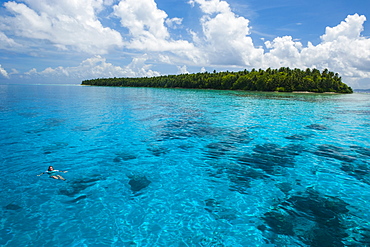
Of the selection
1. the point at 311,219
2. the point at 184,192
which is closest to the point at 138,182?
the point at 184,192

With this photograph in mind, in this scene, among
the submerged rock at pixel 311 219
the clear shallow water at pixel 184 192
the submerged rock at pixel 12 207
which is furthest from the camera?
the submerged rock at pixel 12 207

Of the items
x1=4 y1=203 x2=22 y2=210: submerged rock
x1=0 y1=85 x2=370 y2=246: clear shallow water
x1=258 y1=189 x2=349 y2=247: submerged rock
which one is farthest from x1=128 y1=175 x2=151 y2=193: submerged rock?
x1=258 y1=189 x2=349 y2=247: submerged rock

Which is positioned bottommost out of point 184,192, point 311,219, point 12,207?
point 12,207

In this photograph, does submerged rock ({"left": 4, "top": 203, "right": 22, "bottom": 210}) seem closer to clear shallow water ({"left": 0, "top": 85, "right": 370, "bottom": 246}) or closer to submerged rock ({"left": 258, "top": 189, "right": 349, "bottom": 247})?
clear shallow water ({"left": 0, "top": 85, "right": 370, "bottom": 246})

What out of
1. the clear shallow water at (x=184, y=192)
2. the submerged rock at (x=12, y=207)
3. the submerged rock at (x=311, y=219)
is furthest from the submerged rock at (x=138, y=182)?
the submerged rock at (x=311, y=219)

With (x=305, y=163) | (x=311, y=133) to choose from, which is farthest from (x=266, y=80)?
(x=305, y=163)

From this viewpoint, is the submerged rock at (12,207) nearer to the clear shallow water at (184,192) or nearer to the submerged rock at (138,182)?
the clear shallow water at (184,192)

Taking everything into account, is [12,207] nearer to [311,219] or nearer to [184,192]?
[184,192]

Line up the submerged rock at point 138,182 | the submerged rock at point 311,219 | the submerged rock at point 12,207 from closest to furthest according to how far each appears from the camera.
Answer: the submerged rock at point 311,219 → the submerged rock at point 12,207 → the submerged rock at point 138,182

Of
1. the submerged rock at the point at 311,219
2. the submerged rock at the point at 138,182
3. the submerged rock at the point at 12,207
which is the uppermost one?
the submerged rock at the point at 311,219

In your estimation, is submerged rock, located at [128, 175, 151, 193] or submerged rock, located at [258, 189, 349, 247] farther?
submerged rock, located at [128, 175, 151, 193]

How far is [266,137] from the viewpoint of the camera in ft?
76.4

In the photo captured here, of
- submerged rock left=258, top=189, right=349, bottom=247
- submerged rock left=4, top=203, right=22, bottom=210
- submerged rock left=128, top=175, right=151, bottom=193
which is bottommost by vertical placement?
submerged rock left=4, top=203, right=22, bottom=210

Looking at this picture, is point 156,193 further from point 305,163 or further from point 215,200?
point 305,163
